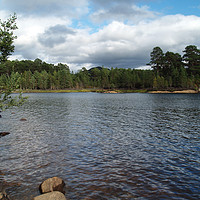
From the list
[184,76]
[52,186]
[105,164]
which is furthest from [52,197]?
[184,76]

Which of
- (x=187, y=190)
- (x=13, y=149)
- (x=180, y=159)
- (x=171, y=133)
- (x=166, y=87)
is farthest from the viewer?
(x=166, y=87)

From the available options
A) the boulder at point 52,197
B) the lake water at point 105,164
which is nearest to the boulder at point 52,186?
the lake water at point 105,164

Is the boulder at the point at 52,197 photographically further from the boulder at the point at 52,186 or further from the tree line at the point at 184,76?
the tree line at the point at 184,76

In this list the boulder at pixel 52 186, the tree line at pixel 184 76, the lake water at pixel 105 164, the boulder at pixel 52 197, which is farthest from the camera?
the tree line at pixel 184 76

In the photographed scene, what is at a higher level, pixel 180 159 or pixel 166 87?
pixel 166 87

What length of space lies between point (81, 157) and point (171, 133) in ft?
52.5

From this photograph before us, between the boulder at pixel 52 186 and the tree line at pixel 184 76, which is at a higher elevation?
the tree line at pixel 184 76

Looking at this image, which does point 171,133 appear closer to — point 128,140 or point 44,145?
point 128,140

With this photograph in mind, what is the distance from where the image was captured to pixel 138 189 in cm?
1240

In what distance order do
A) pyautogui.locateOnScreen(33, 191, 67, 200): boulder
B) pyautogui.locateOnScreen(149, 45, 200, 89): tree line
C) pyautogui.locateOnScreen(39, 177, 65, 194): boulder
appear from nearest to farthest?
1. pyautogui.locateOnScreen(33, 191, 67, 200): boulder
2. pyautogui.locateOnScreen(39, 177, 65, 194): boulder
3. pyautogui.locateOnScreen(149, 45, 200, 89): tree line

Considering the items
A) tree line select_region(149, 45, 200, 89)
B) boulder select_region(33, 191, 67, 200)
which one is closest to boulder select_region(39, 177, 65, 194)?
boulder select_region(33, 191, 67, 200)

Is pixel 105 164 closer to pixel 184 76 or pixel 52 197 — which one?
pixel 52 197

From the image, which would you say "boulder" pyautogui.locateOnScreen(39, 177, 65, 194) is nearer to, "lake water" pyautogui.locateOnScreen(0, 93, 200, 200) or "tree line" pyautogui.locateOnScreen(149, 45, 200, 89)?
"lake water" pyautogui.locateOnScreen(0, 93, 200, 200)

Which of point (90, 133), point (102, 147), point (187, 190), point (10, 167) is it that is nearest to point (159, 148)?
point (102, 147)
